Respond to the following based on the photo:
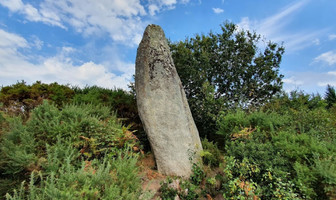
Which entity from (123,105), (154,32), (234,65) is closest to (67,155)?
(123,105)

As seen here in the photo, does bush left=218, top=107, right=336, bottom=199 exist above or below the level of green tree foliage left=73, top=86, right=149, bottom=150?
below

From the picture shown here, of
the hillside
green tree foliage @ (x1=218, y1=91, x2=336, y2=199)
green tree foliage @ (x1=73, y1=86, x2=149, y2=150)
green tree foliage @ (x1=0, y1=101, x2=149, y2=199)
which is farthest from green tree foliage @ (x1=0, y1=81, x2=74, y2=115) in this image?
green tree foliage @ (x1=218, y1=91, x2=336, y2=199)

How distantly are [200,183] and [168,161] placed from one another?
1000mm

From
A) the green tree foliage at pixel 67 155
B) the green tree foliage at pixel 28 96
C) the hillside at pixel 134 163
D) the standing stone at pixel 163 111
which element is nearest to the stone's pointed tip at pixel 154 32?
the standing stone at pixel 163 111

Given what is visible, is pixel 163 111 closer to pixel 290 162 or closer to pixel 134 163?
pixel 134 163

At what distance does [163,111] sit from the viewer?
5.36 m

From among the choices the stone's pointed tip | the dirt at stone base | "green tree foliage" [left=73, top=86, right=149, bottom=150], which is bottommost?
the dirt at stone base

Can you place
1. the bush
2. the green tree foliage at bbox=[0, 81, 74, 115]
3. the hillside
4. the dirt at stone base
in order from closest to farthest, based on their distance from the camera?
the hillside
the bush
the dirt at stone base
the green tree foliage at bbox=[0, 81, 74, 115]

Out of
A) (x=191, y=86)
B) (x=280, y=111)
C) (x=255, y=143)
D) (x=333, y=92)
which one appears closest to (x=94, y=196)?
(x=255, y=143)

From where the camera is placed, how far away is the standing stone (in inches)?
207

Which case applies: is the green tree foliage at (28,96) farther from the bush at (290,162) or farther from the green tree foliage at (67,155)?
the bush at (290,162)

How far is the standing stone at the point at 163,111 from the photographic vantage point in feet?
17.2

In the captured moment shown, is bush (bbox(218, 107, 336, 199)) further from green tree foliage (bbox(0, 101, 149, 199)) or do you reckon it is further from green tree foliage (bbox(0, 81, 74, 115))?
green tree foliage (bbox(0, 81, 74, 115))

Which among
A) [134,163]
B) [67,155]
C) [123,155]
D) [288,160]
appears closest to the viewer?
[134,163]
